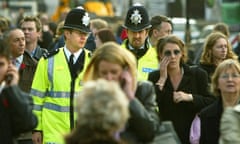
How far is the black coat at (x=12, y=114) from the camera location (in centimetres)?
828

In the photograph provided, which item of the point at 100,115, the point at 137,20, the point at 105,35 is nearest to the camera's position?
the point at 100,115

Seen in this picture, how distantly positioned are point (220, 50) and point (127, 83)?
→ 5408 millimetres

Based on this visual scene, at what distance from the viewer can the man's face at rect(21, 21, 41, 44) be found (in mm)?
14219

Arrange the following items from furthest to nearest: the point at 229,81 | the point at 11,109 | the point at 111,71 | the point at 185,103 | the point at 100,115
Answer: the point at 185,103 → the point at 229,81 → the point at 11,109 → the point at 111,71 → the point at 100,115

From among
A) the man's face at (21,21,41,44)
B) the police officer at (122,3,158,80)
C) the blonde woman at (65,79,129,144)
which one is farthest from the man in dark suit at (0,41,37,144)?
the man's face at (21,21,41,44)

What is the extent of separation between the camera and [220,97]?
33.6 feet

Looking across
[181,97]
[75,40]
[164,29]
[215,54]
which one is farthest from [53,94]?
[164,29]

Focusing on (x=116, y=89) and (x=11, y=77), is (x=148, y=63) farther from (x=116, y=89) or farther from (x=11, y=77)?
(x=116, y=89)

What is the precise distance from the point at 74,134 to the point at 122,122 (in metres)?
0.32

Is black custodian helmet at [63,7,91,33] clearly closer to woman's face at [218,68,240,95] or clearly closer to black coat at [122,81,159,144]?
woman's face at [218,68,240,95]

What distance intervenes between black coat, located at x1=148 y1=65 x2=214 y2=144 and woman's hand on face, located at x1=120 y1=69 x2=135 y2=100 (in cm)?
355

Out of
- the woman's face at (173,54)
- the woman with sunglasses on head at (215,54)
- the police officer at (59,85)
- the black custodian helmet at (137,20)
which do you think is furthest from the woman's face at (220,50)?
the police officer at (59,85)

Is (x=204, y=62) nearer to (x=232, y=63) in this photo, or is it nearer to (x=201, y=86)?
(x=201, y=86)

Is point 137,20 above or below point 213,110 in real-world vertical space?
above
